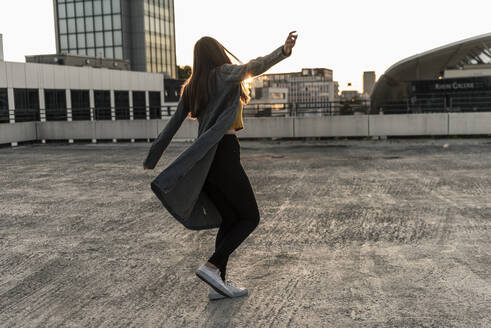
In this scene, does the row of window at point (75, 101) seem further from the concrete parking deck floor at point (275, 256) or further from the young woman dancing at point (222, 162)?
the young woman dancing at point (222, 162)

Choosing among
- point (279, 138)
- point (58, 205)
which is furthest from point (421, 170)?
point (279, 138)

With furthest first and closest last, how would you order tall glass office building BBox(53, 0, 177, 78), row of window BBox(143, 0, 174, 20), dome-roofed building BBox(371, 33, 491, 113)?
row of window BBox(143, 0, 174, 20), tall glass office building BBox(53, 0, 177, 78), dome-roofed building BBox(371, 33, 491, 113)

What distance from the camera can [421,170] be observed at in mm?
10633

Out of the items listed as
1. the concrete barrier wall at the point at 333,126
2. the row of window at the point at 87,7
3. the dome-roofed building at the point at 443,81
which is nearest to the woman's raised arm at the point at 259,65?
the concrete barrier wall at the point at 333,126

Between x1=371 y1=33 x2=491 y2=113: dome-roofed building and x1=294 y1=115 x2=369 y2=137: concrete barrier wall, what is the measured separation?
7.10 feet

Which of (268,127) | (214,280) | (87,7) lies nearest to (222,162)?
(214,280)

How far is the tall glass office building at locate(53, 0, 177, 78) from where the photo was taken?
2473 inches

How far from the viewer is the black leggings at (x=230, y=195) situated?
11.9 feet

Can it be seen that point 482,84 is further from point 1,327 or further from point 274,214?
point 1,327

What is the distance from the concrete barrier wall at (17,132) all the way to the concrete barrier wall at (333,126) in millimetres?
11142

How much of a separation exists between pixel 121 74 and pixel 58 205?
40663 mm

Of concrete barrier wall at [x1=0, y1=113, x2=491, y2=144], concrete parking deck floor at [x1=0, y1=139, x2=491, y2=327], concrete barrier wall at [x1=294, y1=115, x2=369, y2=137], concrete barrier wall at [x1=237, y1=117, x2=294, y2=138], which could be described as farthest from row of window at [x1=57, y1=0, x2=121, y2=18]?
concrete parking deck floor at [x1=0, y1=139, x2=491, y2=327]

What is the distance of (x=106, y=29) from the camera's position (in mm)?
63469

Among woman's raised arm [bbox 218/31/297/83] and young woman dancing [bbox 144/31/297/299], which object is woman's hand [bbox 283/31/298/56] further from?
young woman dancing [bbox 144/31/297/299]
